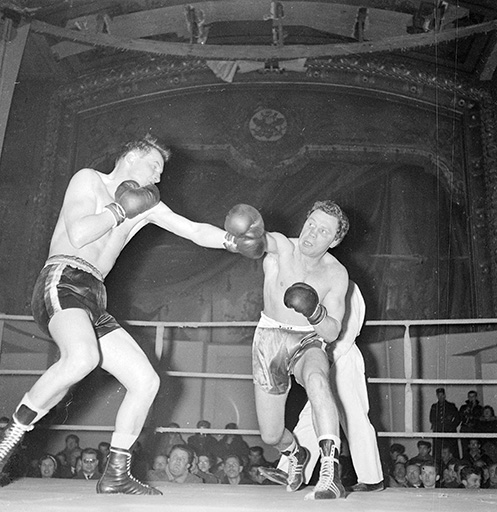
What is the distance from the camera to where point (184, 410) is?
5.49 m

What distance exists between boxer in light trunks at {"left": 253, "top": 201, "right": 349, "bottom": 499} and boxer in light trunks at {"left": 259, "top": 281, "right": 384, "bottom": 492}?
10.5 inches

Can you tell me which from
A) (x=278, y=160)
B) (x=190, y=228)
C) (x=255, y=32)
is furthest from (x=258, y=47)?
(x=190, y=228)

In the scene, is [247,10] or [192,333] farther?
[192,333]

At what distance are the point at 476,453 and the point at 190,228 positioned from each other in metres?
2.88

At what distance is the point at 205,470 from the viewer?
4102mm

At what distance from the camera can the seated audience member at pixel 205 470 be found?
404cm

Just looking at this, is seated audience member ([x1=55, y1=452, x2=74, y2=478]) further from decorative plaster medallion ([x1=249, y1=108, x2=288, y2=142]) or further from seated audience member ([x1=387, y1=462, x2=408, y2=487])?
decorative plaster medallion ([x1=249, y1=108, x2=288, y2=142])

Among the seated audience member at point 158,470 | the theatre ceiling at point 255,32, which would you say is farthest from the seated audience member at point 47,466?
the theatre ceiling at point 255,32

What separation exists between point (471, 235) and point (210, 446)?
2610 mm

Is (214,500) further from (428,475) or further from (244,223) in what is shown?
(428,475)

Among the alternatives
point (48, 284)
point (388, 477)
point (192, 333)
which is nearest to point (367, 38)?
point (192, 333)

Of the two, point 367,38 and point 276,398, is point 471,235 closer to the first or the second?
point 367,38

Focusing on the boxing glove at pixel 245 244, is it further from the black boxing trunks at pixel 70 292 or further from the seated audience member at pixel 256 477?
the seated audience member at pixel 256 477

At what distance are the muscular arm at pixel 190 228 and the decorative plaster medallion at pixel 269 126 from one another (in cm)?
293
